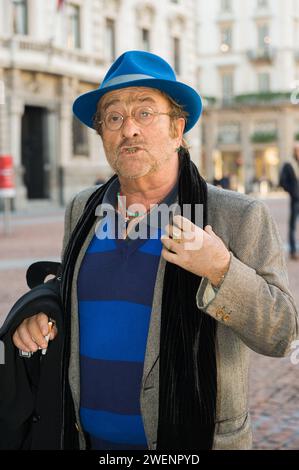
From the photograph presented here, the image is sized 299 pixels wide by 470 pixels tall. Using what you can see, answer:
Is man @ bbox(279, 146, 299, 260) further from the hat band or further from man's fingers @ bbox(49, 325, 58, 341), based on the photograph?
man's fingers @ bbox(49, 325, 58, 341)

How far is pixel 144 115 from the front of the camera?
2055mm

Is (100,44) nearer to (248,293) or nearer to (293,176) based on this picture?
(293,176)

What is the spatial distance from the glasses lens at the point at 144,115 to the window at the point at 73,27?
86.6 feet

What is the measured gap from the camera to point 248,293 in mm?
1778

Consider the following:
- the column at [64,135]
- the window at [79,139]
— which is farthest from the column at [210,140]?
the column at [64,135]

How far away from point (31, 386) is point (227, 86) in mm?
52040

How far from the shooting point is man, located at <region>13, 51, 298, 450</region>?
1.80m

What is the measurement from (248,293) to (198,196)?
1.13 feet

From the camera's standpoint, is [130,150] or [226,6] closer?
[130,150]

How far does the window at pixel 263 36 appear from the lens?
51.6 m

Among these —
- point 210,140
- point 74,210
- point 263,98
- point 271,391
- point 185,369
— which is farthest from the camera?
point 210,140

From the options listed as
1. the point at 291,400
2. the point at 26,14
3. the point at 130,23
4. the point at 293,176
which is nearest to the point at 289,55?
the point at 130,23

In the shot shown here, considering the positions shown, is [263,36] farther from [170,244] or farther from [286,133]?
[170,244]

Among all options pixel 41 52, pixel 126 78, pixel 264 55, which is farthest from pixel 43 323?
pixel 264 55
